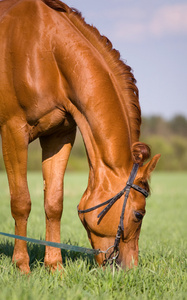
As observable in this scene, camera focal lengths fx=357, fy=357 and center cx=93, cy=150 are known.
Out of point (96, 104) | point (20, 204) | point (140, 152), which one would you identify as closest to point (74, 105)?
point (96, 104)

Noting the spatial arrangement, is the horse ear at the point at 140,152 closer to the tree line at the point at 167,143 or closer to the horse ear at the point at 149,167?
the horse ear at the point at 149,167

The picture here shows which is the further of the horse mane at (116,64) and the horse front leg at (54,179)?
the horse front leg at (54,179)

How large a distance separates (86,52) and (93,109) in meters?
0.61

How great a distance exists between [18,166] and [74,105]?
2.95 feet

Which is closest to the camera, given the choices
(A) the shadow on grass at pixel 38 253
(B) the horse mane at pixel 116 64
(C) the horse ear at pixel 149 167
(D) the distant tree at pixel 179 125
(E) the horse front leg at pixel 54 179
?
(C) the horse ear at pixel 149 167

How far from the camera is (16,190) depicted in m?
3.91

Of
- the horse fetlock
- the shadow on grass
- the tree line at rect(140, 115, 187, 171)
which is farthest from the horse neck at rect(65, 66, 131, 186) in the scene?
the tree line at rect(140, 115, 187, 171)

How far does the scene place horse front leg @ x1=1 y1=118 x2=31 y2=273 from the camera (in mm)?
3854

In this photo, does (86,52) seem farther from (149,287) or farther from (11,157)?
Result: (149,287)

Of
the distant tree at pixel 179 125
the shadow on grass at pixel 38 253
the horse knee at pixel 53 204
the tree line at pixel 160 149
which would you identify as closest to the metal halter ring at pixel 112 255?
the horse knee at pixel 53 204

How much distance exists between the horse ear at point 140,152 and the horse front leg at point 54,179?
44.7 inches

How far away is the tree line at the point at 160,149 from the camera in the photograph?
167 feet

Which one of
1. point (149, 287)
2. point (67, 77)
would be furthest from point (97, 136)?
point (149, 287)

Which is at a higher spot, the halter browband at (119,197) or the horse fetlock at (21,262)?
the halter browband at (119,197)
